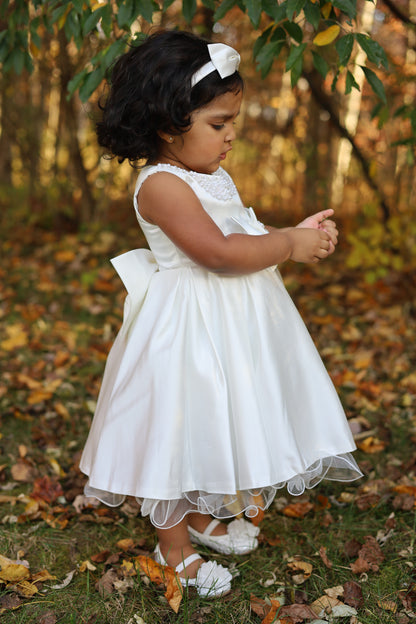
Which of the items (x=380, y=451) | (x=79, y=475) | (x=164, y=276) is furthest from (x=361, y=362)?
(x=164, y=276)

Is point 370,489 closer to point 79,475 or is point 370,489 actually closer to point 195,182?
point 79,475

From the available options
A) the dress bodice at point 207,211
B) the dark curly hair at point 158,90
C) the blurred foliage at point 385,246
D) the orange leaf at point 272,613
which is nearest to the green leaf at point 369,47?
the dark curly hair at point 158,90

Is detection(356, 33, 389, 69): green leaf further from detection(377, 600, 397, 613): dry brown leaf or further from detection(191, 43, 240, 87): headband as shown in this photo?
detection(377, 600, 397, 613): dry brown leaf

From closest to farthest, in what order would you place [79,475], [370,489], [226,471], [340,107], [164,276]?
1. [226,471]
2. [164,276]
3. [370,489]
4. [79,475]
5. [340,107]

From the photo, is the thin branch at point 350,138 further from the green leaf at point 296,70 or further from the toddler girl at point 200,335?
the toddler girl at point 200,335

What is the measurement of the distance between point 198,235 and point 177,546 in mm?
931

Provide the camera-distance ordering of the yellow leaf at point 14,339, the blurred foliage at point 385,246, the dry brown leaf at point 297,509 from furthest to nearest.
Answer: the blurred foliage at point 385,246
the yellow leaf at point 14,339
the dry brown leaf at point 297,509

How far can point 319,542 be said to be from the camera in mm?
2016

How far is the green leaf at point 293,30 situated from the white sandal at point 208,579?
1607mm

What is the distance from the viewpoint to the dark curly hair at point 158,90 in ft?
5.21

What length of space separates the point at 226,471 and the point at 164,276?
0.57 meters

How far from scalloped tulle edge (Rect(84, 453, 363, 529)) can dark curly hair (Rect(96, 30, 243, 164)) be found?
3.21ft

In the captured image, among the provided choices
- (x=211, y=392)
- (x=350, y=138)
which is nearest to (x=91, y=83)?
(x=211, y=392)

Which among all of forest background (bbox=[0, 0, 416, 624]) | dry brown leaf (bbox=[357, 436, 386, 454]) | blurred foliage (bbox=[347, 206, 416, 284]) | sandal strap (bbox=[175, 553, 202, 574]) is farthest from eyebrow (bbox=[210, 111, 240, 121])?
blurred foliage (bbox=[347, 206, 416, 284])
